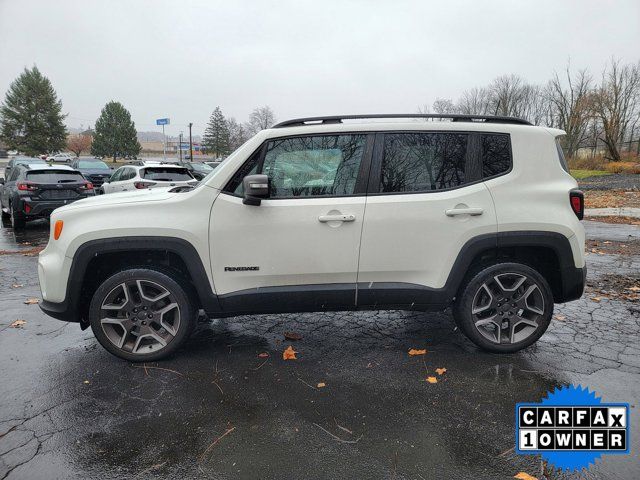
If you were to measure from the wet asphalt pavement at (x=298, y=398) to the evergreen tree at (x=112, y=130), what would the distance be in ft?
237

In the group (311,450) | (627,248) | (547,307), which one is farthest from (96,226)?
(627,248)

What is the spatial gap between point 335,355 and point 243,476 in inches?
63.1

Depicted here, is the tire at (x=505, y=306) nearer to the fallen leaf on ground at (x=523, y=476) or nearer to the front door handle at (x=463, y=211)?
the front door handle at (x=463, y=211)

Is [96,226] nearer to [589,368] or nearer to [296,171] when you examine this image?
[296,171]

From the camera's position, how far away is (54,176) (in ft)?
35.2

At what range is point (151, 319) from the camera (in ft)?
11.7

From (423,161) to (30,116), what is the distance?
231 ft

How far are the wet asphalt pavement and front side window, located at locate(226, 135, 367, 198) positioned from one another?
57.8 inches

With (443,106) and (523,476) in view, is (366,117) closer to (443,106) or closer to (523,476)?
(523,476)

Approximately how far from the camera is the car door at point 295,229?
136 inches

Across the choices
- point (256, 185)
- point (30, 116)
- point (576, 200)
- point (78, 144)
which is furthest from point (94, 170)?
point (78, 144)

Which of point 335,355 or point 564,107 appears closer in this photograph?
point 335,355

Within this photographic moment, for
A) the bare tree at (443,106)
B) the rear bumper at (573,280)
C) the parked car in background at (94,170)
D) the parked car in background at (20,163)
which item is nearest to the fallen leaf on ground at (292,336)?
the rear bumper at (573,280)

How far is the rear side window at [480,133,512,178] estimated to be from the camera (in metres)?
3.66
